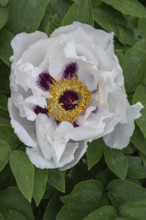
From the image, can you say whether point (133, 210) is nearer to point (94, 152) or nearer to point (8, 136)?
point (94, 152)

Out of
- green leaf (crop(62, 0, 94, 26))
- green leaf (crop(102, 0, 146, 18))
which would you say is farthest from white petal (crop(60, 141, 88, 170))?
green leaf (crop(102, 0, 146, 18))

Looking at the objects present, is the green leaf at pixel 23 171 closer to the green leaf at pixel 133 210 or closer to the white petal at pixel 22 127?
the white petal at pixel 22 127

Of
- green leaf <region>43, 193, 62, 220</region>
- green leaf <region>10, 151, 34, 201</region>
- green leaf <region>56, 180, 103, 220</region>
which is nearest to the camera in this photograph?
green leaf <region>10, 151, 34, 201</region>

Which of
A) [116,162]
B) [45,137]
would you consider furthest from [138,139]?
[45,137]

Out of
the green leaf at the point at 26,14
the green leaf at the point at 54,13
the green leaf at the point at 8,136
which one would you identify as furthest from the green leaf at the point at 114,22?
the green leaf at the point at 8,136

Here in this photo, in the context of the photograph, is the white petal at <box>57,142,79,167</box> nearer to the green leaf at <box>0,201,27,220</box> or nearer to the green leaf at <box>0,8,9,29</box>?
the green leaf at <box>0,201,27,220</box>
